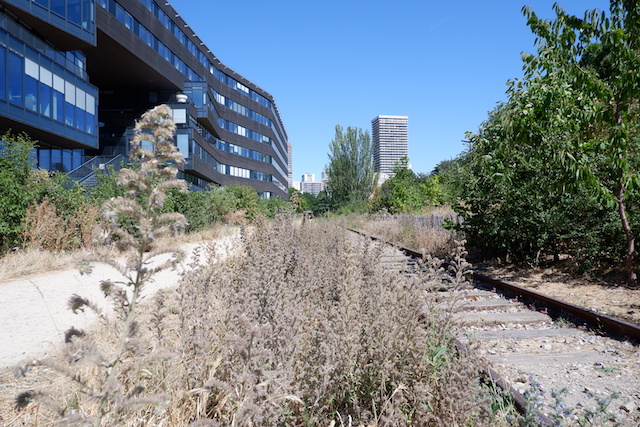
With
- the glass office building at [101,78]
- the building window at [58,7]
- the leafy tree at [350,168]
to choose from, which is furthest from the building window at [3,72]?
the leafy tree at [350,168]

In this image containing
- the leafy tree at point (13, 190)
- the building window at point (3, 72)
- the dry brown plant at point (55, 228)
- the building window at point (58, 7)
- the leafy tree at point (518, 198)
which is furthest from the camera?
the building window at point (58, 7)

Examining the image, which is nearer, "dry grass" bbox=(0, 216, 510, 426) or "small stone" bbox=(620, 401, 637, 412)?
"dry grass" bbox=(0, 216, 510, 426)

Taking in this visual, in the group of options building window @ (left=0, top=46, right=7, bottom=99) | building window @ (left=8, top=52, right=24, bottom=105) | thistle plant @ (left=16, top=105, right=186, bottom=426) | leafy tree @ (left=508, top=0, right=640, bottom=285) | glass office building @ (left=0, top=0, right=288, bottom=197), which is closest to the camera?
thistle plant @ (left=16, top=105, right=186, bottom=426)

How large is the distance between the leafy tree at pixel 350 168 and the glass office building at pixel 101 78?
46.6 ft

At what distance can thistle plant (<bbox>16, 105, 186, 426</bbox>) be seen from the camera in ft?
3.97

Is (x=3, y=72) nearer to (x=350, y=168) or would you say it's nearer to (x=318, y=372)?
(x=318, y=372)

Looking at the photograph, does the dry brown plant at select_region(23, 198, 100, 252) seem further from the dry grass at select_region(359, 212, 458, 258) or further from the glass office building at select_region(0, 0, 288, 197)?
the glass office building at select_region(0, 0, 288, 197)

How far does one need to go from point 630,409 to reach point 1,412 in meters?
4.38

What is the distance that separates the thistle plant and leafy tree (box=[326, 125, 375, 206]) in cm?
4338

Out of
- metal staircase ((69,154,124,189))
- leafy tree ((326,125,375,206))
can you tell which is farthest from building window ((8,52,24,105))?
leafy tree ((326,125,375,206))

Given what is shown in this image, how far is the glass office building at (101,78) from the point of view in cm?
1934

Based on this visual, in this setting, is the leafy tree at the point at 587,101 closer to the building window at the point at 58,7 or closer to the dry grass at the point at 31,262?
the dry grass at the point at 31,262

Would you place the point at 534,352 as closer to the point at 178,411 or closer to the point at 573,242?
the point at 178,411

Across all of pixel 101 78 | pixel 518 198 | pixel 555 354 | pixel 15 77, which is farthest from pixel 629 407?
pixel 101 78
